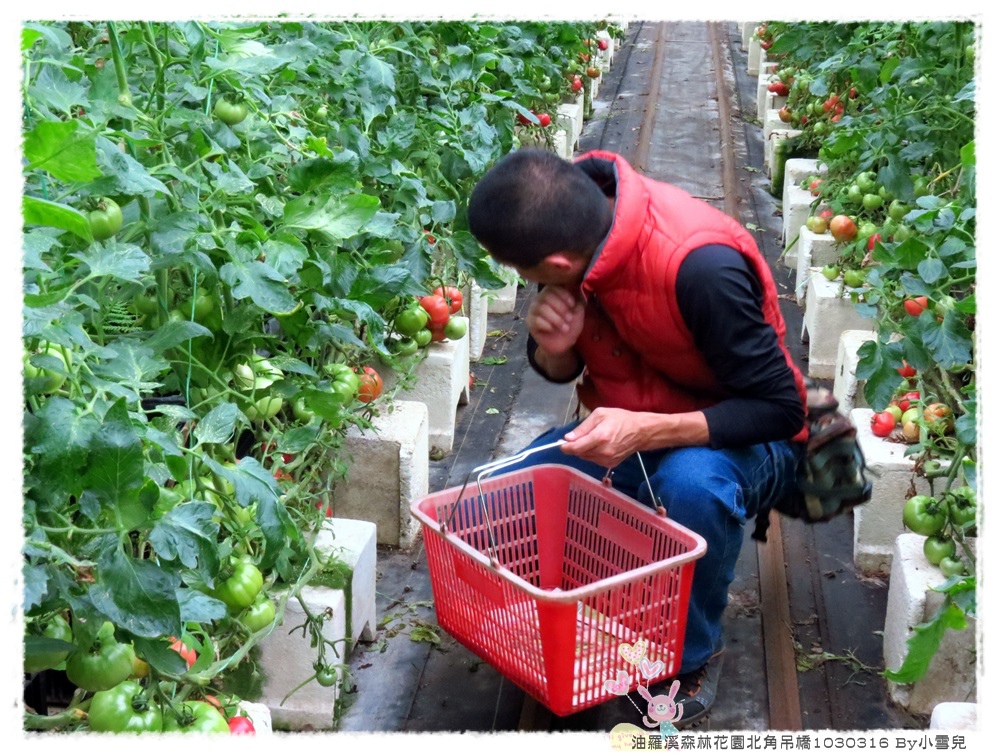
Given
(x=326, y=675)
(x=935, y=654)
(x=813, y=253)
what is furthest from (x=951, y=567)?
(x=813, y=253)

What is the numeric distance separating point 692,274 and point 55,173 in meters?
1.01

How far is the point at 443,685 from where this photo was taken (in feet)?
7.18

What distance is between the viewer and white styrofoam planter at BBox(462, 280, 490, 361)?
11.4ft

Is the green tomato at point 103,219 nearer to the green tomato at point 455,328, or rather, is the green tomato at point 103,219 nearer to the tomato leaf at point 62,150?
the tomato leaf at point 62,150

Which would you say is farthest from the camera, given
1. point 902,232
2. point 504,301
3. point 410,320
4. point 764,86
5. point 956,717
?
point 764,86

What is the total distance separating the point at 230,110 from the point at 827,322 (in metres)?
2.05

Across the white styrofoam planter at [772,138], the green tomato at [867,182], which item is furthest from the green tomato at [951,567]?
the white styrofoam planter at [772,138]

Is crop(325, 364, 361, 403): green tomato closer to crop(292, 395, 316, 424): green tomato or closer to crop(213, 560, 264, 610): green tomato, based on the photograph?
crop(292, 395, 316, 424): green tomato

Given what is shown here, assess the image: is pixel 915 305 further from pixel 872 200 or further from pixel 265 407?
pixel 265 407

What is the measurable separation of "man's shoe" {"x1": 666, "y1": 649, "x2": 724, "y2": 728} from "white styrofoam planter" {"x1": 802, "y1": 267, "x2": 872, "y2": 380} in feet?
5.00

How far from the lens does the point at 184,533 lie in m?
1.35

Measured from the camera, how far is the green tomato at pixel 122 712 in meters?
1.39

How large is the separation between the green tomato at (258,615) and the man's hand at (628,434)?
0.54 metres

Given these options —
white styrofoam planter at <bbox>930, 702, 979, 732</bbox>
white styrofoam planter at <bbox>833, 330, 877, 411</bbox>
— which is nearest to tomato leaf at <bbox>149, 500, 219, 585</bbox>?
white styrofoam planter at <bbox>930, 702, 979, 732</bbox>
